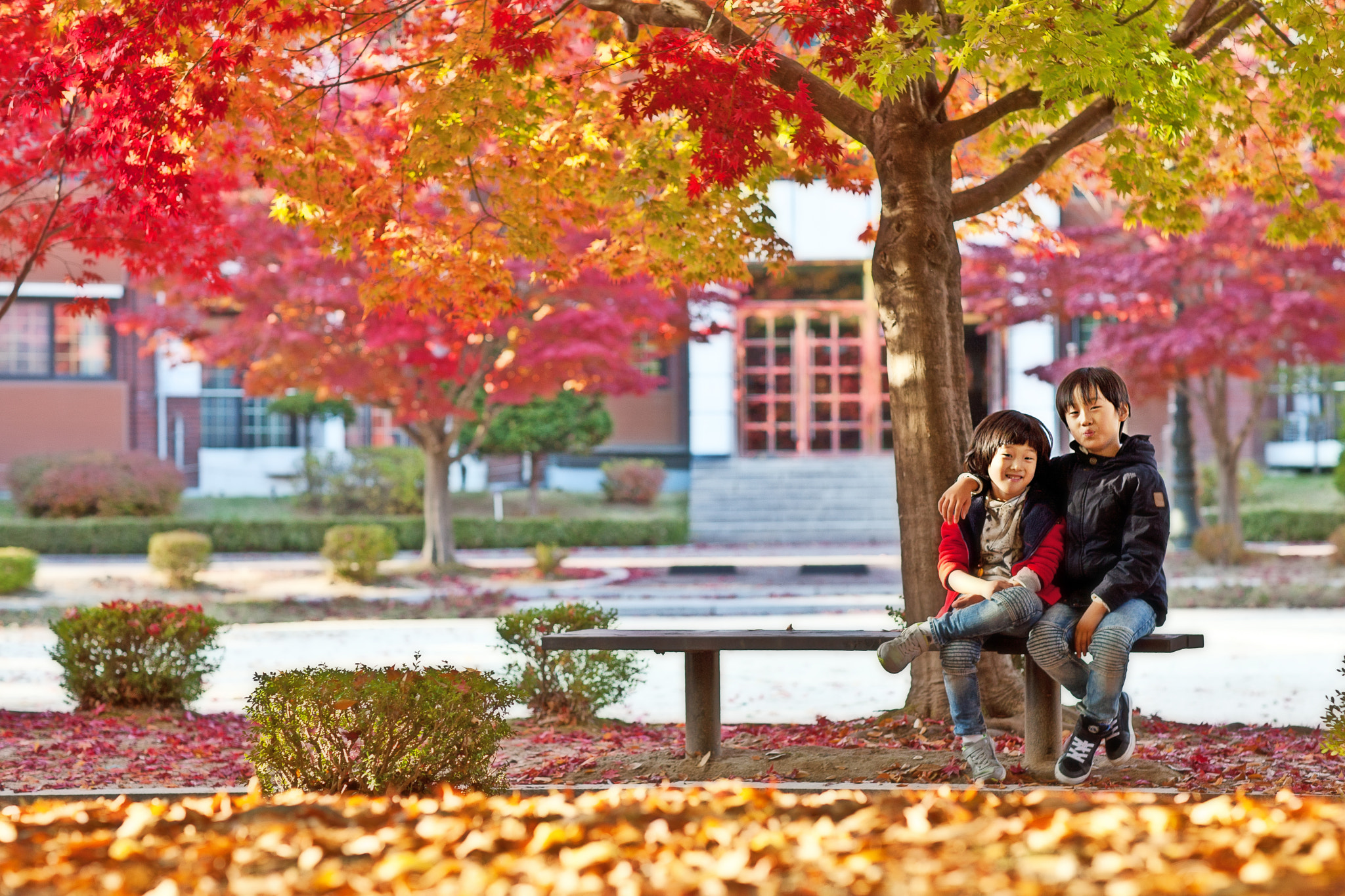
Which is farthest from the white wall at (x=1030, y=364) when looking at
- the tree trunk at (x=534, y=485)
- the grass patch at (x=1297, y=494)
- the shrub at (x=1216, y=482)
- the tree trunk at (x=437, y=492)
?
the tree trunk at (x=437, y=492)

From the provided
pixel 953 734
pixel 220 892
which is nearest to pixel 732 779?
pixel 953 734

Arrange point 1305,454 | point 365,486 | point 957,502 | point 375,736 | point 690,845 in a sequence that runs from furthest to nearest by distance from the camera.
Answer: point 1305,454, point 365,486, point 957,502, point 375,736, point 690,845

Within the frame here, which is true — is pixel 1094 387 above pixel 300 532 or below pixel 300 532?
above

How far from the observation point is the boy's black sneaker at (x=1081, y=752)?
187 inches

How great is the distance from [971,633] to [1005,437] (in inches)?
29.7

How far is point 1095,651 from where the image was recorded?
4.70 meters

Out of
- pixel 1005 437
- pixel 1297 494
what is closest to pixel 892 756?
pixel 1005 437

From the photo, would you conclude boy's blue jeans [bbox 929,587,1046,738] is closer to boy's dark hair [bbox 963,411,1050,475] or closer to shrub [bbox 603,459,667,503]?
boy's dark hair [bbox 963,411,1050,475]

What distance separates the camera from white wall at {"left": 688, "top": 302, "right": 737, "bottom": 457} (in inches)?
985

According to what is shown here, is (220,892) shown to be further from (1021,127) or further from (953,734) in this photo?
(1021,127)

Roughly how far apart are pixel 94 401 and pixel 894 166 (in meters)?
A: 25.2

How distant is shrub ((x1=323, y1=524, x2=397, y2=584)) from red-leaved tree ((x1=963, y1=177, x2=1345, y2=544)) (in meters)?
8.30

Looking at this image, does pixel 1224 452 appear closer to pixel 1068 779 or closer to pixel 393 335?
pixel 393 335

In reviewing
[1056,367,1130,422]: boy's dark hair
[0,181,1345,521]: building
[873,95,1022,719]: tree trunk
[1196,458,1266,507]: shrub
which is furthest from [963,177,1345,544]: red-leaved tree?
[1056,367,1130,422]: boy's dark hair
